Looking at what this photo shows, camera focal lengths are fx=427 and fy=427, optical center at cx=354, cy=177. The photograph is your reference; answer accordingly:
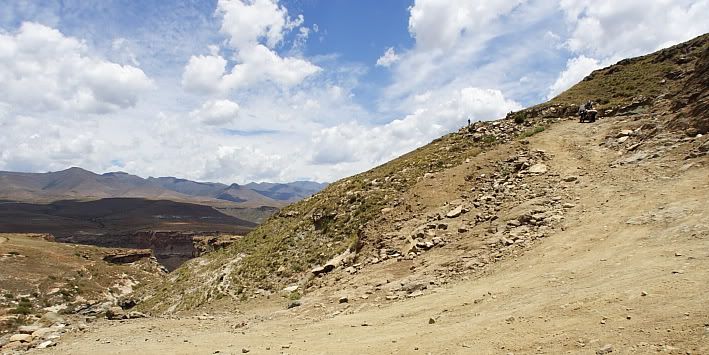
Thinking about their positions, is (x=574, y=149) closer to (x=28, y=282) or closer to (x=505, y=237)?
(x=505, y=237)

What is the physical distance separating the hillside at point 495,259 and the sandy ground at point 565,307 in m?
0.07

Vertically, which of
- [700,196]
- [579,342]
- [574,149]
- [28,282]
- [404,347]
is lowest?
[28,282]

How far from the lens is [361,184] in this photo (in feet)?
118

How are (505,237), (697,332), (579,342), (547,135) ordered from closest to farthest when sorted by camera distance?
(697,332)
(579,342)
(505,237)
(547,135)

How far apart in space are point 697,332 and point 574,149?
2113cm

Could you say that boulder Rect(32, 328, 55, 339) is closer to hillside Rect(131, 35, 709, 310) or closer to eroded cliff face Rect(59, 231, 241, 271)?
hillside Rect(131, 35, 709, 310)

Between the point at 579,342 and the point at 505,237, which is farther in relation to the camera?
the point at 505,237

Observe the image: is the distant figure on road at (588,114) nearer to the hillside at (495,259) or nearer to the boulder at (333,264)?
the hillside at (495,259)

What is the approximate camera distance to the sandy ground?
30.0ft

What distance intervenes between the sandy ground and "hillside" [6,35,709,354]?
0.07 metres

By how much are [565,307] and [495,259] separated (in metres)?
6.60

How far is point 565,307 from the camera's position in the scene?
1084cm

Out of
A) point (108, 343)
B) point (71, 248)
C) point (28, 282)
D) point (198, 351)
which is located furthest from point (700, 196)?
point (71, 248)

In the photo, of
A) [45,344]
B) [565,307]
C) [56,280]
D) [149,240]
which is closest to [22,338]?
[45,344]
